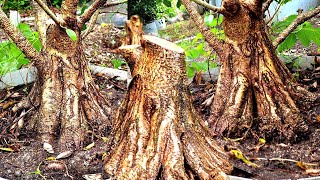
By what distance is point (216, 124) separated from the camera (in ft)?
9.67

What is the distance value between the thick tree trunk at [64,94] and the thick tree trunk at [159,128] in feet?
2.61

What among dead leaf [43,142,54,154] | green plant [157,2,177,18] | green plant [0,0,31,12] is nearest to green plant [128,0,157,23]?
green plant [157,2,177,18]

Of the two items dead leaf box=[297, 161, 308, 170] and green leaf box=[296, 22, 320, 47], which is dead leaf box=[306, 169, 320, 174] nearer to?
dead leaf box=[297, 161, 308, 170]

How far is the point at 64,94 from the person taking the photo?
306 centimetres

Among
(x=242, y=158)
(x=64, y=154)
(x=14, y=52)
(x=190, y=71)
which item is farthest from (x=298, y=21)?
(x=14, y=52)

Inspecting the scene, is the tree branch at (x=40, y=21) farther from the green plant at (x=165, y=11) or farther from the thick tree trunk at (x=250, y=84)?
the green plant at (x=165, y=11)

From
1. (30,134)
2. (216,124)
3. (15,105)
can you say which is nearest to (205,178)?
(216,124)

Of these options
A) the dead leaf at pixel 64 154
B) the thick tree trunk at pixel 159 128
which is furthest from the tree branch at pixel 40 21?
the thick tree trunk at pixel 159 128

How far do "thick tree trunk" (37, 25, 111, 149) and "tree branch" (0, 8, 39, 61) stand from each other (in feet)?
0.25

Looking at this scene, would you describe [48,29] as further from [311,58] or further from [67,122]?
[311,58]

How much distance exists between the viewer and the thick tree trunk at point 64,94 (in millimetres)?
3006

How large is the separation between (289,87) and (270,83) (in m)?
0.15

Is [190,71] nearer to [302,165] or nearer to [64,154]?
[64,154]

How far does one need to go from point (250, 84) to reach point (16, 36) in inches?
51.6
